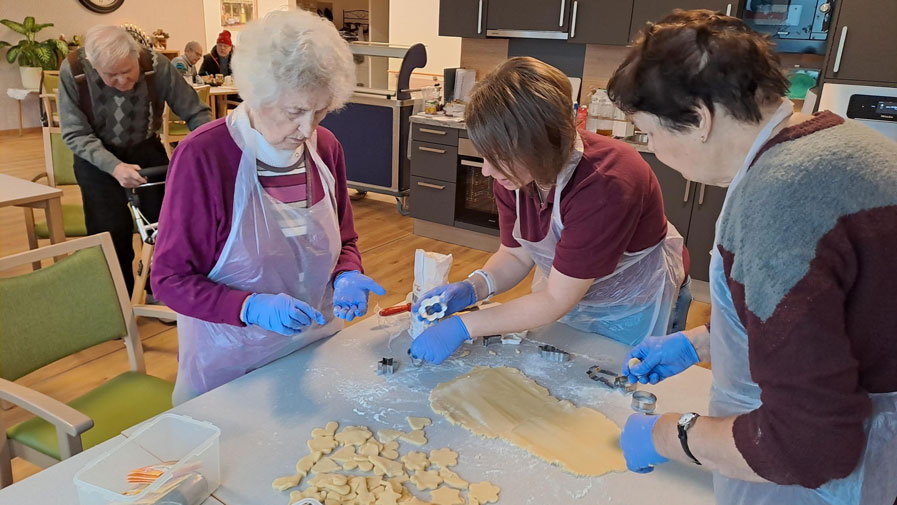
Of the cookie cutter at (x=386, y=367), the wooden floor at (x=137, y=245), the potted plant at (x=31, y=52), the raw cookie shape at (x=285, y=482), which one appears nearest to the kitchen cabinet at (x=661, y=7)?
the wooden floor at (x=137, y=245)

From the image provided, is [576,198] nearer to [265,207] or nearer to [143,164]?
[265,207]

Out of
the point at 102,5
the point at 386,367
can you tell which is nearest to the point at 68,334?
the point at 386,367

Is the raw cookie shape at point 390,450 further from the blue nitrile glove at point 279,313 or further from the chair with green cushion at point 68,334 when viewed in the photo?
the chair with green cushion at point 68,334

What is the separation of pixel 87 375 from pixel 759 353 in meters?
2.57

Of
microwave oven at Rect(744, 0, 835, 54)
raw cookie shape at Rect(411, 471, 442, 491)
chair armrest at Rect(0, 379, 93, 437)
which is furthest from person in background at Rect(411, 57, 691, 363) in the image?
microwave oven at Rect(744, 0, 835, 54)

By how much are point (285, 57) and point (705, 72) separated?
80cm

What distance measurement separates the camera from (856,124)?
27.1 inches

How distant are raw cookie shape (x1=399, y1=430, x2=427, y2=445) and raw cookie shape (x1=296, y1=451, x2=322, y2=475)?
0.15 meters

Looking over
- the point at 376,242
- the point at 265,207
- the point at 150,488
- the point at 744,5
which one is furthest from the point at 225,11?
the point at 150,488

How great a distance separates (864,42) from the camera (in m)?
3.01

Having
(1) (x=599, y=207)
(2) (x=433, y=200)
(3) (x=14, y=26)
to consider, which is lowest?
(2) (x=433, y=200)

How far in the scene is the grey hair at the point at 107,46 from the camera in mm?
2469

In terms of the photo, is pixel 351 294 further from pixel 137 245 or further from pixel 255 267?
pixel 137 245

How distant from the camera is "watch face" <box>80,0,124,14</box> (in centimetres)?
725
